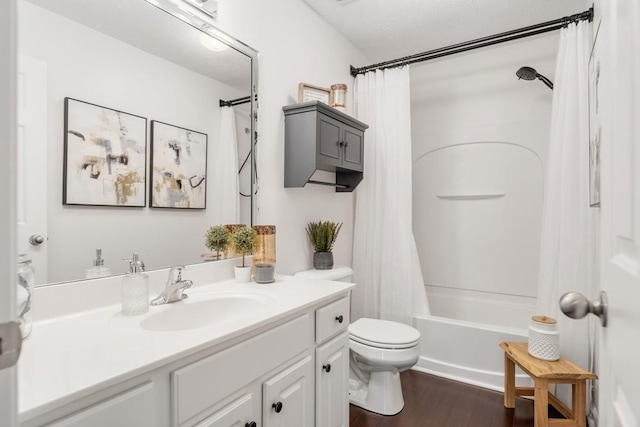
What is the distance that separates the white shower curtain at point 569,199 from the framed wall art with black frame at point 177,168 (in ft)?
6.51

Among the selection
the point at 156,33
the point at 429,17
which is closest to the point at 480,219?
the point at 429,17

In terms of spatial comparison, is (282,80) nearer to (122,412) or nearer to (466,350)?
(122,412)

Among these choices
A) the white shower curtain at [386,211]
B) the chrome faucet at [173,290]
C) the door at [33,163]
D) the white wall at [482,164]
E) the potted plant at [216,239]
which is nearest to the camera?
the door at [33,163]

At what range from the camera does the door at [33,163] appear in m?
0.97

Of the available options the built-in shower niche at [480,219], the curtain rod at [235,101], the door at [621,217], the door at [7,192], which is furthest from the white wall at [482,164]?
the door at [7,192]

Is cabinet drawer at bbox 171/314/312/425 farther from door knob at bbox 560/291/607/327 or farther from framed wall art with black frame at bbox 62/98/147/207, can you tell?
door knob at bbox 560/291/607/327

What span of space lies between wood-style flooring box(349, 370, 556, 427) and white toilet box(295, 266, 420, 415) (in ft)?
0.22

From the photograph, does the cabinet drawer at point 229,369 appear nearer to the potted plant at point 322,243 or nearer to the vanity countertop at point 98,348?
the vanity countertop at point 98,348

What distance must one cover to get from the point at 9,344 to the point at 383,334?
1863 millimetres

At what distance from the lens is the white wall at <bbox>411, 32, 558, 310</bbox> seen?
2.73 metres

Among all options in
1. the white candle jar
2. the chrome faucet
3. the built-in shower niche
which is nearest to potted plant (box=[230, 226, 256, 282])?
the chrome faucet

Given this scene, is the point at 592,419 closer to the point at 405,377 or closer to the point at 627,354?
the point at 405,377

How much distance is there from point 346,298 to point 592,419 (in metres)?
1.50

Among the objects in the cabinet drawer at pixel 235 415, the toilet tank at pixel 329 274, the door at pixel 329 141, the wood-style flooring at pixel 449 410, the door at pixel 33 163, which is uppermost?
the door at pixel 329 141
